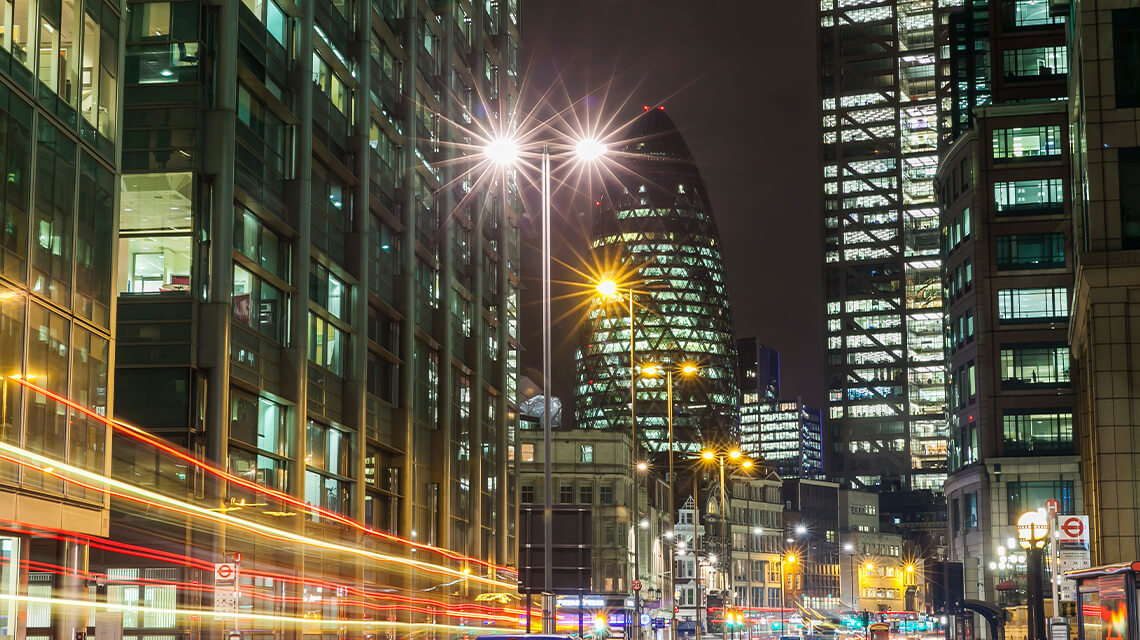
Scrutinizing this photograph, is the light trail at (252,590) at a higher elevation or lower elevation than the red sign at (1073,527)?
lower

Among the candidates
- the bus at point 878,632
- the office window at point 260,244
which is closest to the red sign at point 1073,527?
the office window at point 260,244

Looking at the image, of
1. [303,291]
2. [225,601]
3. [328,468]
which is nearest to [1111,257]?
[303,291]

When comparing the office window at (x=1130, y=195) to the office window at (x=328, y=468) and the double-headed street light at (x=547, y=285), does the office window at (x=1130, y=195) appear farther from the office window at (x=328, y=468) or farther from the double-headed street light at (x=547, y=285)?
the office window at (x=328, y=468)

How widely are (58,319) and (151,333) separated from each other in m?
9.46

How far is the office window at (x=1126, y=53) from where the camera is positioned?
1699 inches

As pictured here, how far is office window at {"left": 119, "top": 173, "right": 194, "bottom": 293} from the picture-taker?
38.5 m

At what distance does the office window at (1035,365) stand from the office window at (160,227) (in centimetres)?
7312

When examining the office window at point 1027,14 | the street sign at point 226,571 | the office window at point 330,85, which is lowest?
the street sign at point 226,571

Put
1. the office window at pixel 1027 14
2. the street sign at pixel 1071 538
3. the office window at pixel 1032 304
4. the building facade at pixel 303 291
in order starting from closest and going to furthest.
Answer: the street sign at pixel 1071 538
the building facade at pixel 303 291
the office window at pixel 1032 304
the office window at pixel 1027 14

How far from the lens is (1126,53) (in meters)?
43.2

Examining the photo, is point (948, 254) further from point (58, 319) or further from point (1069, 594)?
point (58, 319)

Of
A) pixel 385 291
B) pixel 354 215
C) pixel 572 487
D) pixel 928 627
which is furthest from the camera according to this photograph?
pixel 928 627

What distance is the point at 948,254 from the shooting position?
11038cm

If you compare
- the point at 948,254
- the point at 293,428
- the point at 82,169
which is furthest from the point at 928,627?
the point at 82,169
